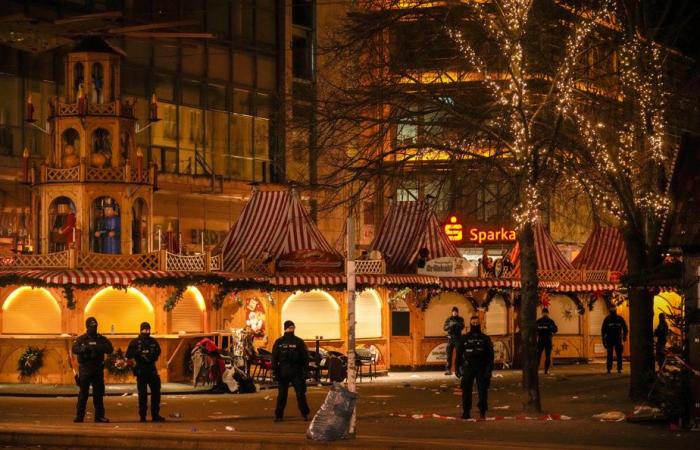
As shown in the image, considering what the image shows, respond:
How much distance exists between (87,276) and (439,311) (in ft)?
42.7

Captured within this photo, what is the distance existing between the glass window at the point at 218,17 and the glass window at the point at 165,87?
2869mm

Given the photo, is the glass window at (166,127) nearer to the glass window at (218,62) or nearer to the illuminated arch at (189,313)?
the glass window at (218,62)

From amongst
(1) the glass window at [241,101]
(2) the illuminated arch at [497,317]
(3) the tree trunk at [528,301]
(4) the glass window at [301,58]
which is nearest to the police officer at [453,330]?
(2) the illuminated arch at [497,317]

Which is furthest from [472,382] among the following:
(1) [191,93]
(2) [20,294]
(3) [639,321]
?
(1) [191,93]

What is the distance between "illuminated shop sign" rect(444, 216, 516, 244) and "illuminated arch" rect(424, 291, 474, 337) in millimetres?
11166

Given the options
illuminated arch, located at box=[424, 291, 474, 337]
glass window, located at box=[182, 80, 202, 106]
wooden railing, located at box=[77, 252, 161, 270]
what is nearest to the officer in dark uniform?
wooden railing, located at box=[77, 252, 161, 270]

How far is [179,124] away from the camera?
2031 inches

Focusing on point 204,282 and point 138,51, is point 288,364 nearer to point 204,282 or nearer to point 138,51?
point 204,282

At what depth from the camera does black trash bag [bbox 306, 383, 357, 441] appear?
19109mm

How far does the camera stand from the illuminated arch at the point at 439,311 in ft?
136

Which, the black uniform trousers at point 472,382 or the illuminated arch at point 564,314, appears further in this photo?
the illuminated arch at point 564,314

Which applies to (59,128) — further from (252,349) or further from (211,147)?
(211,147)

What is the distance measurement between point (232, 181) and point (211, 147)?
1687 millimetres

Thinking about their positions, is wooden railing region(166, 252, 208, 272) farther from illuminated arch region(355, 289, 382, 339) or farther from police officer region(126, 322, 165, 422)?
police officer region(126, 322, 165, 422)
